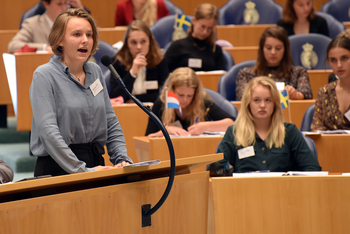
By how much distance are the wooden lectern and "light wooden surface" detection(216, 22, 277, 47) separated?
399cm

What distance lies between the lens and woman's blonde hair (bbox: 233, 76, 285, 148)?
255 cm

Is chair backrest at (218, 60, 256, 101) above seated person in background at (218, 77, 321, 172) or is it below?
above

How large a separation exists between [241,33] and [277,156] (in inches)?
120

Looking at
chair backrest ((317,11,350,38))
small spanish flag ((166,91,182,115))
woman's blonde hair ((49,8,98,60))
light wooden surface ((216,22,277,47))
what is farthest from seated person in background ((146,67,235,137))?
chair backrest ((317,11,350,38))

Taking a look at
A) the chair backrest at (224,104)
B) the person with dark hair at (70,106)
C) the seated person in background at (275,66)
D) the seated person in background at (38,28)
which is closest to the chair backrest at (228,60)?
the seated person in background at (275,66)

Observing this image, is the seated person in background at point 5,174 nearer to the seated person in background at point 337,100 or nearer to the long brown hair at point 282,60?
the seated person in background at point 337,100

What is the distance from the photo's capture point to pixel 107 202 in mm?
1285

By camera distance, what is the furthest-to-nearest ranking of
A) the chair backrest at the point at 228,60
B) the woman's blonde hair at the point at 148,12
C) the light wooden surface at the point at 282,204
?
the woman's blonde hair at the point at 148,12
the chair backrest at the point at 228,60
the light wooden surface at the point at 282,204

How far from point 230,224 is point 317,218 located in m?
0.36

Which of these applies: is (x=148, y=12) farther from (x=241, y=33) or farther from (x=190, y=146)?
(x=190, y=146)

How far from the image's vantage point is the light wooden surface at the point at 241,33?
5285mm

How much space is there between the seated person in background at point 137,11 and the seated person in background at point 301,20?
4.69ft

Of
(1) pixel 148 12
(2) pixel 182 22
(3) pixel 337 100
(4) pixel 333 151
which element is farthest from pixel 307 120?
(1) pixel 148 12

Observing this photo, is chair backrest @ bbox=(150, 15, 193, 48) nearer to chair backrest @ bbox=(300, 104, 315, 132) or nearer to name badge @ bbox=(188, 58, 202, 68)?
name badge @ bbox=(188, 58, 202, 68)
